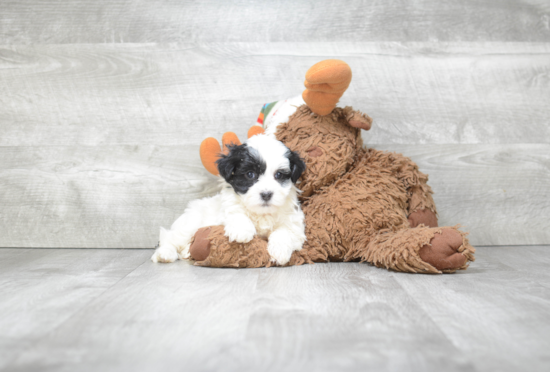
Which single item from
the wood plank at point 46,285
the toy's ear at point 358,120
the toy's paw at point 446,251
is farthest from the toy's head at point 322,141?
the wood plank at point 46,285

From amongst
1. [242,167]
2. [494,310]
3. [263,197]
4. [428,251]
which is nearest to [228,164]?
[242,167]

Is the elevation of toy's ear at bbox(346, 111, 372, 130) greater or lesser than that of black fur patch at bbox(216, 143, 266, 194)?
greater

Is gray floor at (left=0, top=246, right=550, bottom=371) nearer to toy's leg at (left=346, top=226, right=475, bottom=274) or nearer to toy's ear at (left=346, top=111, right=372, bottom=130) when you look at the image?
toy's leg at (left=346, top=226, right=475, bottom=274)

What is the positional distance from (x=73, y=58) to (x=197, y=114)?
53 cm

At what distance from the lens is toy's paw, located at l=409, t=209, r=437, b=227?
135 centimetres

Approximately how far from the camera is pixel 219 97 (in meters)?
1.62

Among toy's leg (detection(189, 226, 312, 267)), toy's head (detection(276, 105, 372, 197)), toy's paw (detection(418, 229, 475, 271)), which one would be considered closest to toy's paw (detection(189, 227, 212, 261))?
toy's leg (detection(189, 226, 312, 267))

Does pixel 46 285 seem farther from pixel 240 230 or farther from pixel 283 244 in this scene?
pixel 283 244

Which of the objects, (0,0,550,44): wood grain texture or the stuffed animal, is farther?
(0,0,550,44): wood grain texture

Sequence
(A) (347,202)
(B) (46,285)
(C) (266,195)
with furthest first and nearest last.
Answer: (A) (347,202) < (C) (266,195) < (B) (46,285)

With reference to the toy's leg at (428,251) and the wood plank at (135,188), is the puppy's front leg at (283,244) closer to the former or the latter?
the toy's leg at (428,251)

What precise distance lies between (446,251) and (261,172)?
1.84 feet

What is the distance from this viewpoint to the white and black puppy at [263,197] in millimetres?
1206

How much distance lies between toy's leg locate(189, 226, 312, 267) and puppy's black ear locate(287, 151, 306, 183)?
0.22 metres
